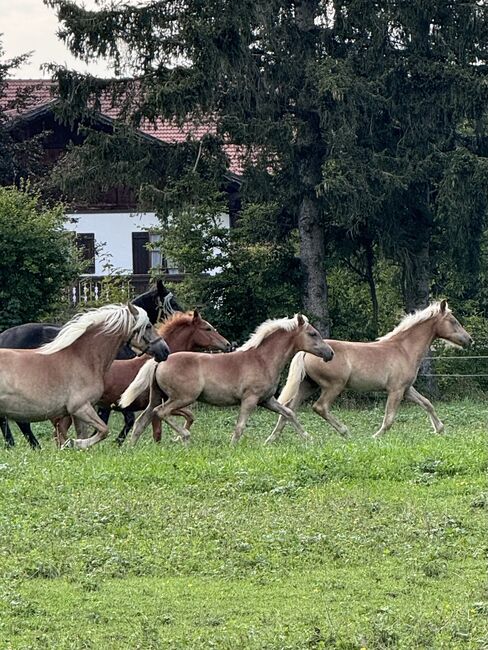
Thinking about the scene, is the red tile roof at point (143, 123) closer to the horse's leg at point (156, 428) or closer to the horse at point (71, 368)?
the horse's leg at point (156, 428)

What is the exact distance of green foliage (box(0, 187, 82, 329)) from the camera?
86.6 feet

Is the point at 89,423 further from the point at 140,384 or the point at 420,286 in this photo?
the point at 420,286

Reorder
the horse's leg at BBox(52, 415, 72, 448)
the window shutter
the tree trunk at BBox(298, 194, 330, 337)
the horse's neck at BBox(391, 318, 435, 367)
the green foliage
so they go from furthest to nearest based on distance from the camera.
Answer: the window shutter, the tree trunk at BBox(298, 194, 330, 337), the green foliage, the horse's neck at BBox(391, 318, 435, 367), the horse's leg at BBox(52, 415, 72, 448)

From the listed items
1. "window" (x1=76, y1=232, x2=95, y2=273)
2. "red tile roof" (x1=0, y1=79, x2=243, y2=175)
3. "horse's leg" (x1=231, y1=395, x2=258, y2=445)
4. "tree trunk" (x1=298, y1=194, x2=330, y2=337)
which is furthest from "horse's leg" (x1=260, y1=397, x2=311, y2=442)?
"window" (x1=76, y1=232, x2=95, y2=273)

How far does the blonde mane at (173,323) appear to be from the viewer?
1841 centimetres

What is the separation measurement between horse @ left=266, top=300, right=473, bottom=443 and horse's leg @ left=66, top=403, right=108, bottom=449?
3.79 m

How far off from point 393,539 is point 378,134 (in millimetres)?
20500

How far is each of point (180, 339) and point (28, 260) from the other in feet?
28.0

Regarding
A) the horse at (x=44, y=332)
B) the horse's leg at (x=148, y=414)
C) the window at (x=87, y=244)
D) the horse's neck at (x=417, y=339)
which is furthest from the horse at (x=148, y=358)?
the window at (x=87, y=244)

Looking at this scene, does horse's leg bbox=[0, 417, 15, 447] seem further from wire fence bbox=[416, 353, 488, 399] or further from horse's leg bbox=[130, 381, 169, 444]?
wire fence bbox=[416, 353, 488, 399]

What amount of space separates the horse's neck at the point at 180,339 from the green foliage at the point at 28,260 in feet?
27.7

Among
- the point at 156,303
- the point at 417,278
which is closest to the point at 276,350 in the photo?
the point at 156,303

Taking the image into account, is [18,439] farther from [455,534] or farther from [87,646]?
[87,646]

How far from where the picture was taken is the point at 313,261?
30.6 meters
